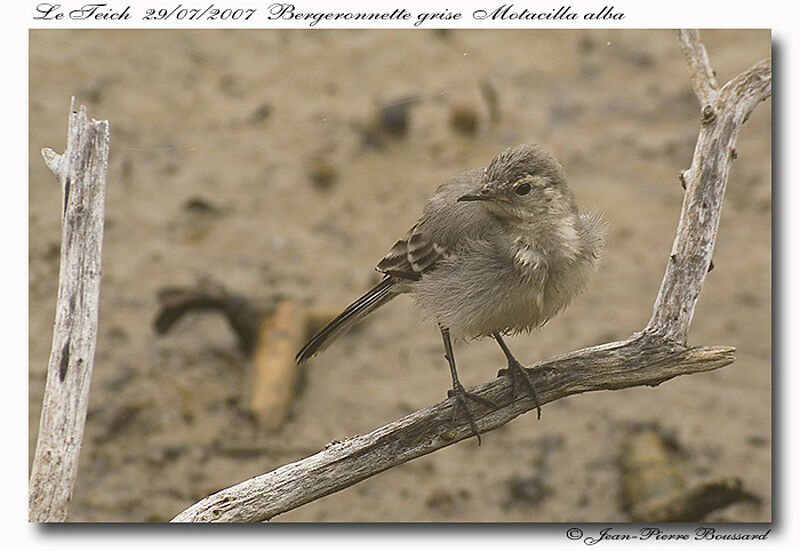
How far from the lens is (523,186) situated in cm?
254

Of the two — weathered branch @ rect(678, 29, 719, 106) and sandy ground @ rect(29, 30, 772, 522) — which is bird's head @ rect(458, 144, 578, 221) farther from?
sandy ground @ rect(29, 30, 772, 522)

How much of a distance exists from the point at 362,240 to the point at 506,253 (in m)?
1.86

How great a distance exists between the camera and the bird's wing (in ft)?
8.77

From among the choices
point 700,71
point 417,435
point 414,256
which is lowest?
point 417,435

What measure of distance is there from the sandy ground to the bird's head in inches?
40.3

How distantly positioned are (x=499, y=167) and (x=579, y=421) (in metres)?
1.46

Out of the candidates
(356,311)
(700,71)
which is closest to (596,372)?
(356,311)

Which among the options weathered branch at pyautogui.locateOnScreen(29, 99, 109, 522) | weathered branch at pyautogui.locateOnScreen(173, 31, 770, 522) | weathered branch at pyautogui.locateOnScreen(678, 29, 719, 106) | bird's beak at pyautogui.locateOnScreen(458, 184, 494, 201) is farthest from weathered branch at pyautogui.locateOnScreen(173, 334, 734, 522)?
weathered branch at pyautogui.locateOnScreen(678, 29, 719, 106)

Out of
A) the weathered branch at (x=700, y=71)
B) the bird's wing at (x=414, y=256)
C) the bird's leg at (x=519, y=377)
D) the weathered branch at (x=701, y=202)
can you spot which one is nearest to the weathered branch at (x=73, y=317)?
the bird's wing at (x=414, y=256)

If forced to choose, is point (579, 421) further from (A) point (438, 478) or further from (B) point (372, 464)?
(B) point (372, 464)

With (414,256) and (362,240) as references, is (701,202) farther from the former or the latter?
(362,240)

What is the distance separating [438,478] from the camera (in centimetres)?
355

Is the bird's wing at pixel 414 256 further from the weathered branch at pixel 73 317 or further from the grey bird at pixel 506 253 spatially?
the weathered branch at pixel 73 317
